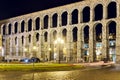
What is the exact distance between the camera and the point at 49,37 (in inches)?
3253

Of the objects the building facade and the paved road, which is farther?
the building facade

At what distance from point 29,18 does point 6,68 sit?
2116 inches

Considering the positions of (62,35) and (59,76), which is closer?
(59,76)

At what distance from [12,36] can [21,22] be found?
6.28 meters

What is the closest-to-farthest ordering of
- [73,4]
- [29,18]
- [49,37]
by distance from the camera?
[73,4] < [49,37] < [29,18]

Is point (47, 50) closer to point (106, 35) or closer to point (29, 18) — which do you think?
point (29, 18)

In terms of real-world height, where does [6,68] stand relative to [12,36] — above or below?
below

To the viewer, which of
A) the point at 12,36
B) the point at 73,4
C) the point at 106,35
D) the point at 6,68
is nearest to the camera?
the point at 6,68

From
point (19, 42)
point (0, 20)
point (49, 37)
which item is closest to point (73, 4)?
point (49, 37)

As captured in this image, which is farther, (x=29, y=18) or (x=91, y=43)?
(x=29, y=18)

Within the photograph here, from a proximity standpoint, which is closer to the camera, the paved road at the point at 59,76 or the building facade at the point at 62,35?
the paved road at the point at 59,76

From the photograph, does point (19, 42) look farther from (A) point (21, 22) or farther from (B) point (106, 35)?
(B) point (106, 35)

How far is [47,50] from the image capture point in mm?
83875

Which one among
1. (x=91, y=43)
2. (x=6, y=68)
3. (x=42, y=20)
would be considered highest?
(x=42, y=20)
